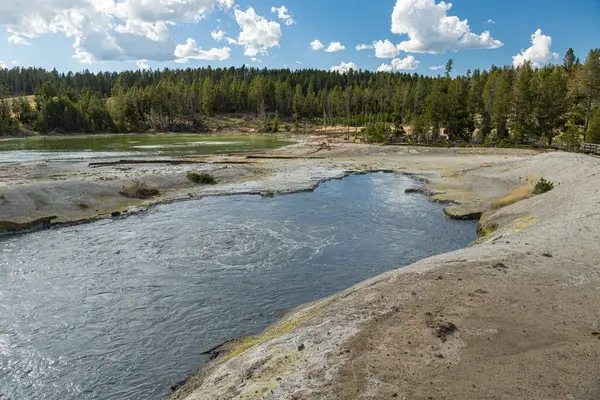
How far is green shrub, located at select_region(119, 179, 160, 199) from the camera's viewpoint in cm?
3652

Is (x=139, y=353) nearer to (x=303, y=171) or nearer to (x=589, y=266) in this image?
(x=589, y=266)

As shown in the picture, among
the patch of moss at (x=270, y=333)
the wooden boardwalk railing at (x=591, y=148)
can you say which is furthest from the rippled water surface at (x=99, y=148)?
the patch of moss at (x=270, y=333)

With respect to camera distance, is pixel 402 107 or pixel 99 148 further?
pixel 402 107

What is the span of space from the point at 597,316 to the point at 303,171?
4451 centimetres

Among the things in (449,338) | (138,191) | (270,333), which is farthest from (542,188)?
(138,191)

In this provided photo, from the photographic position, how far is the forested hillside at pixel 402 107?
279 ft

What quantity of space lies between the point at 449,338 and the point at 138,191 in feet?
106

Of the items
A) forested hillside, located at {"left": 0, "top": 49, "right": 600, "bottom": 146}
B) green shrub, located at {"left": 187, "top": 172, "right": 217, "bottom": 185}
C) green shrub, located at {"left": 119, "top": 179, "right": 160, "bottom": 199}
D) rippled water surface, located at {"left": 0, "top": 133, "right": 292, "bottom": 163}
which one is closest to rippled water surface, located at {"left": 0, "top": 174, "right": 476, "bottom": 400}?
green shrub, located at {"left": 119, "top": 179, "right": 160, "bottom": 199}

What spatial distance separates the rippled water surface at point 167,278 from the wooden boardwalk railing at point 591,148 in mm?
46446

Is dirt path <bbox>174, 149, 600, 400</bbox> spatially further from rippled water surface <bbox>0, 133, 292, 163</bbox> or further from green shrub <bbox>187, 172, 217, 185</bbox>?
rippled water surface <bbox>0, 133, 292, 163</bbox>

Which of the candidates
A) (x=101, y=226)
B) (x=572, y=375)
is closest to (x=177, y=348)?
(x=572, y=375)

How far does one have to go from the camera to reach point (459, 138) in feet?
330

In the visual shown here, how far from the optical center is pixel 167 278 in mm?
20062

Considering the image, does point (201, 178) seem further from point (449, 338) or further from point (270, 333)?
point (449, 338)
